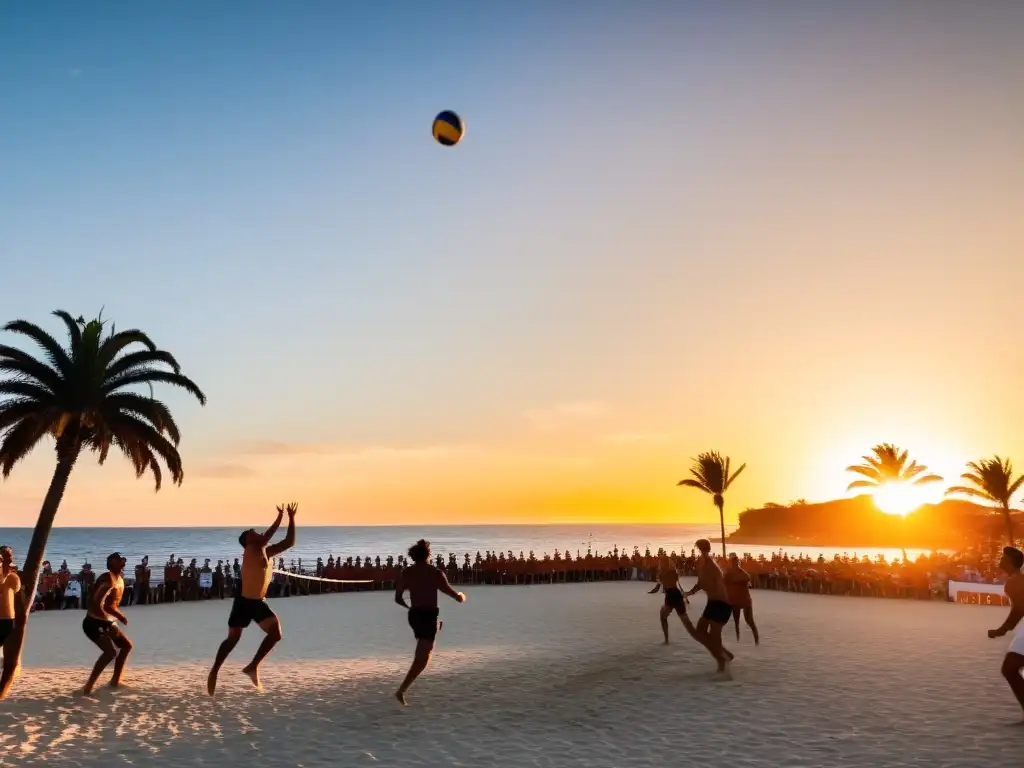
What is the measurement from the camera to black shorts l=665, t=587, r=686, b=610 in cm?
1389

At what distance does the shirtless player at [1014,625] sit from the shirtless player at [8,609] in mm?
11386

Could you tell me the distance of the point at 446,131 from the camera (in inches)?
636

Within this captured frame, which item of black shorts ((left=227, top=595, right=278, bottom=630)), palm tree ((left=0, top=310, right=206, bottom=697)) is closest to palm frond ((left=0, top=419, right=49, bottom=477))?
palm tree ((left=0, top=310, right=206, bottom=697))

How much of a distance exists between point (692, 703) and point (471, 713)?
9.22ft

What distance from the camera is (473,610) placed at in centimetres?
2266

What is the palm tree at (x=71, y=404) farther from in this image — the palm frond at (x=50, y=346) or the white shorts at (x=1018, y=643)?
the white shorts at (x=1018, y=643)

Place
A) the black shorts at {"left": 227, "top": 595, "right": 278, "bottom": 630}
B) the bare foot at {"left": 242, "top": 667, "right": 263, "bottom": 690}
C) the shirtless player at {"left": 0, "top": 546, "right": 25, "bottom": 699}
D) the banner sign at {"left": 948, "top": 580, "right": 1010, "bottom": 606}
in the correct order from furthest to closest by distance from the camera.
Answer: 1. the banner sign at {"left": 948, "top": 580, "right": 1010, "bottom": 606}
2. the bare foot at {"left": 242, "top": 667, "right": 263, "bottom": 690}
3. the black shorts at {"left": 227, "top": 595, "right": 278, "bottom": 630}
4. the shirtless player at {"left": 0, "top": 546, "right": 25, "bottom": 699}

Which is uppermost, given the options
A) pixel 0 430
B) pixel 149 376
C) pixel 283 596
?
pixel 149 376

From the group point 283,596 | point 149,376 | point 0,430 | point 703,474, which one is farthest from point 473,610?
point 703,474

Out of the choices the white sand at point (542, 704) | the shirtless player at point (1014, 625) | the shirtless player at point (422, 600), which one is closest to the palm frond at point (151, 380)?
the white sand at point (542, 704)

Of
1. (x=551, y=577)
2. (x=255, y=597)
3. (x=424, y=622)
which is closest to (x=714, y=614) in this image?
(x=424, y=622)

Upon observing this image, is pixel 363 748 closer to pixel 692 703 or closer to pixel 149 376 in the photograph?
pixel 692 703

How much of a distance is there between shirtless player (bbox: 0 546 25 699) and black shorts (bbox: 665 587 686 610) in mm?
10571

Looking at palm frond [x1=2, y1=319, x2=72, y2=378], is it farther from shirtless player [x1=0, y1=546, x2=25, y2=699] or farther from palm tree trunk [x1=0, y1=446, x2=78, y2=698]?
shirtless player [x1=0, y1=546, x2=25, y2=699]
